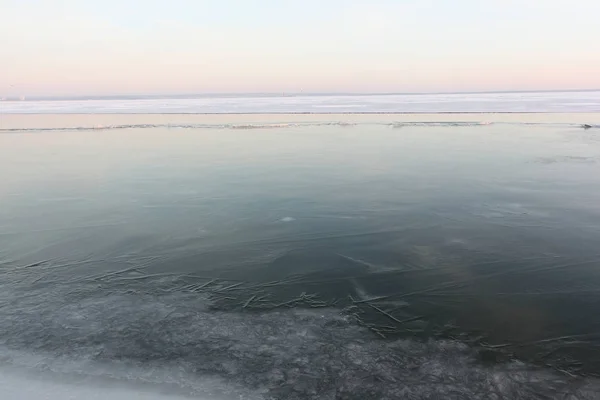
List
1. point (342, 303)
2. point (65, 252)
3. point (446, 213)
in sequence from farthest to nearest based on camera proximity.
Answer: point (446, 213)
point (65, 252)
point (342, 303)

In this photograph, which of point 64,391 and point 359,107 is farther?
point 359,107

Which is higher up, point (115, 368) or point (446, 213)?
point (446, 213)

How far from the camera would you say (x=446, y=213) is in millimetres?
8344

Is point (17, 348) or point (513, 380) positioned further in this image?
point (17, 348)

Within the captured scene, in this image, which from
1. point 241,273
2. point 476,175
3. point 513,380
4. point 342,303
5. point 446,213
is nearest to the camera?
point 513,380

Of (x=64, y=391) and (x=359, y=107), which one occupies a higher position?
(x=359, y=107)

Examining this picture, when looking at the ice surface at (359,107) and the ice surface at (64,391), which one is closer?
the ice surface at (64,391)

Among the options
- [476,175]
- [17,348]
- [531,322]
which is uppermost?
[476,175]

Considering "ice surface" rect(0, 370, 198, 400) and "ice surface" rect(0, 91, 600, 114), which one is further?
"ice surface" rect(0, 91, 600, 114)

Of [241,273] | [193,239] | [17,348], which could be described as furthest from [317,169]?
[17,348]

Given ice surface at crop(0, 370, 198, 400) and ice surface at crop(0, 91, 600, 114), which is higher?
ice surface at crop(0, 91, 600, 114)

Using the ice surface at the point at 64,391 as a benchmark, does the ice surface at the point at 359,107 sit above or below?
above

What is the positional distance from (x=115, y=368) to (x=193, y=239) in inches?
131

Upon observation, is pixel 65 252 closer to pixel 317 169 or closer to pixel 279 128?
pixel 317 169
